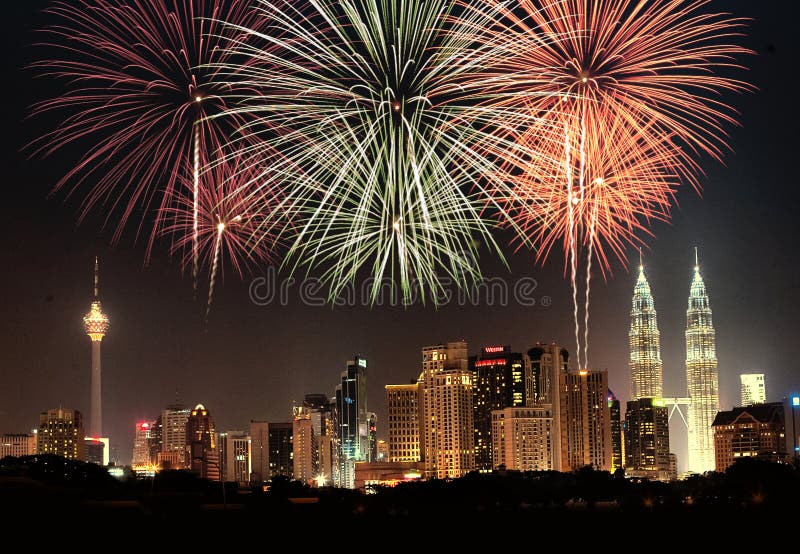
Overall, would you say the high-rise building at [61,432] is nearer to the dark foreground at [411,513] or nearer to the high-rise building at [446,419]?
the high-rise building at [446,419]

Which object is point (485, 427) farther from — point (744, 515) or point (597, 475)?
point (744, 515)

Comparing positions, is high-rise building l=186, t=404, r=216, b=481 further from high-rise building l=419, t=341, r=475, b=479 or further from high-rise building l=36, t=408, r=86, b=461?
high-rise building l=419, t=341, r=475, b=479

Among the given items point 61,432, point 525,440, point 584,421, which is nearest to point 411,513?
point 525,440

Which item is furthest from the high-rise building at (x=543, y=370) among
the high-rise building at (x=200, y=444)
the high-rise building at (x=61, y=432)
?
the high-rise building at (x=61, y=432)

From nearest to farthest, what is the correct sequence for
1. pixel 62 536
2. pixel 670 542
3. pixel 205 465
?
pixel 62 536, pixel 670 542, pixel 205 465

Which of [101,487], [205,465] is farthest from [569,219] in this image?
[205,465]

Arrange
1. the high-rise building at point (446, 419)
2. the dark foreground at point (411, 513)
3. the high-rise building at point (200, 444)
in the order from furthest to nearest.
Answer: the high-rise building at point (446, 419) → the high-rise building at point (200, 444) → the dark foreground at point (411, 513)

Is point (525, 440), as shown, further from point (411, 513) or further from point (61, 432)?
point (411, 513)
